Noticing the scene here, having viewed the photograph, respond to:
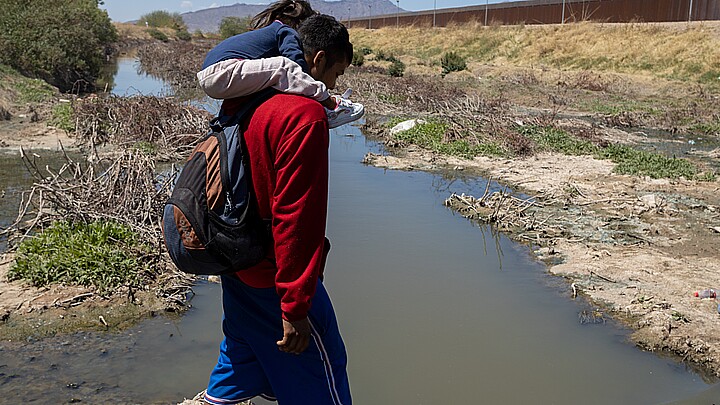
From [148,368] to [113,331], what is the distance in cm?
53

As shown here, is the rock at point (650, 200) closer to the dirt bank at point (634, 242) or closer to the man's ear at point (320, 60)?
the dirt bank at point (634, 242)

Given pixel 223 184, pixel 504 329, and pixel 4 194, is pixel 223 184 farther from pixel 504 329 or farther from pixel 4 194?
pixel 4 194

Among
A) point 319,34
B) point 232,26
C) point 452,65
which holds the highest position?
point 232,26

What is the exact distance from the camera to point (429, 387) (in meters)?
3.97

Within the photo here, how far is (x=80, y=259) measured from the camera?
4898mm

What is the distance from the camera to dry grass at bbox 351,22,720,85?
75.5 ft

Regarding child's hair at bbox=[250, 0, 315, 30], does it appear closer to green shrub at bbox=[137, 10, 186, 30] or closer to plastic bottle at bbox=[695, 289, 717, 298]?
plastic bottle at bbox=[695, 289, 717, 298]

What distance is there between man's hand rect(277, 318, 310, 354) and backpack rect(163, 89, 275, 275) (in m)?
0.23

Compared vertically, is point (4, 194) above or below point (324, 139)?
below

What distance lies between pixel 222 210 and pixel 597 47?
2897cm

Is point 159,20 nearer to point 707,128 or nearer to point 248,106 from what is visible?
point 707,128

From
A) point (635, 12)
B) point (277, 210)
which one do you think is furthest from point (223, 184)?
point (635, 12)

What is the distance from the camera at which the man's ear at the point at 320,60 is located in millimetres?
2213

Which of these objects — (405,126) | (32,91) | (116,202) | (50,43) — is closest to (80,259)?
(116,202)
